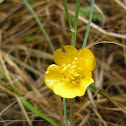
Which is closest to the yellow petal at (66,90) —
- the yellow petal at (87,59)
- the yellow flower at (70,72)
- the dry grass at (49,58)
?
the yellow flower at (70,72)

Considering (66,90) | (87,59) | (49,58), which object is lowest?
(66,90)

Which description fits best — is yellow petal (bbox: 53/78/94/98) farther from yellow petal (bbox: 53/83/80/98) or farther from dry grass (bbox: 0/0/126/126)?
dry grass (bbox: 0/0/126/126)

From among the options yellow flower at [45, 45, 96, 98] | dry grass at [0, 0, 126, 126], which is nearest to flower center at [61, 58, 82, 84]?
yellow flower at [45, 45, 96, 98]

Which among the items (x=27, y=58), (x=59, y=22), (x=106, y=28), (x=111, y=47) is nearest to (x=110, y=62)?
(x=111, y=47)

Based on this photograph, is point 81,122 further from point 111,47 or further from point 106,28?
point 106,28

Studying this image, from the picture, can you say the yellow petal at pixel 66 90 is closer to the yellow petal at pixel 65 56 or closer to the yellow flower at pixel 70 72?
the yellow flower at pixel 70 72

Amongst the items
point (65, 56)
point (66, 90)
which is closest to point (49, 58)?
point (65, 56)

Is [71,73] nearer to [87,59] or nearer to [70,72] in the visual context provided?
[70,72]
